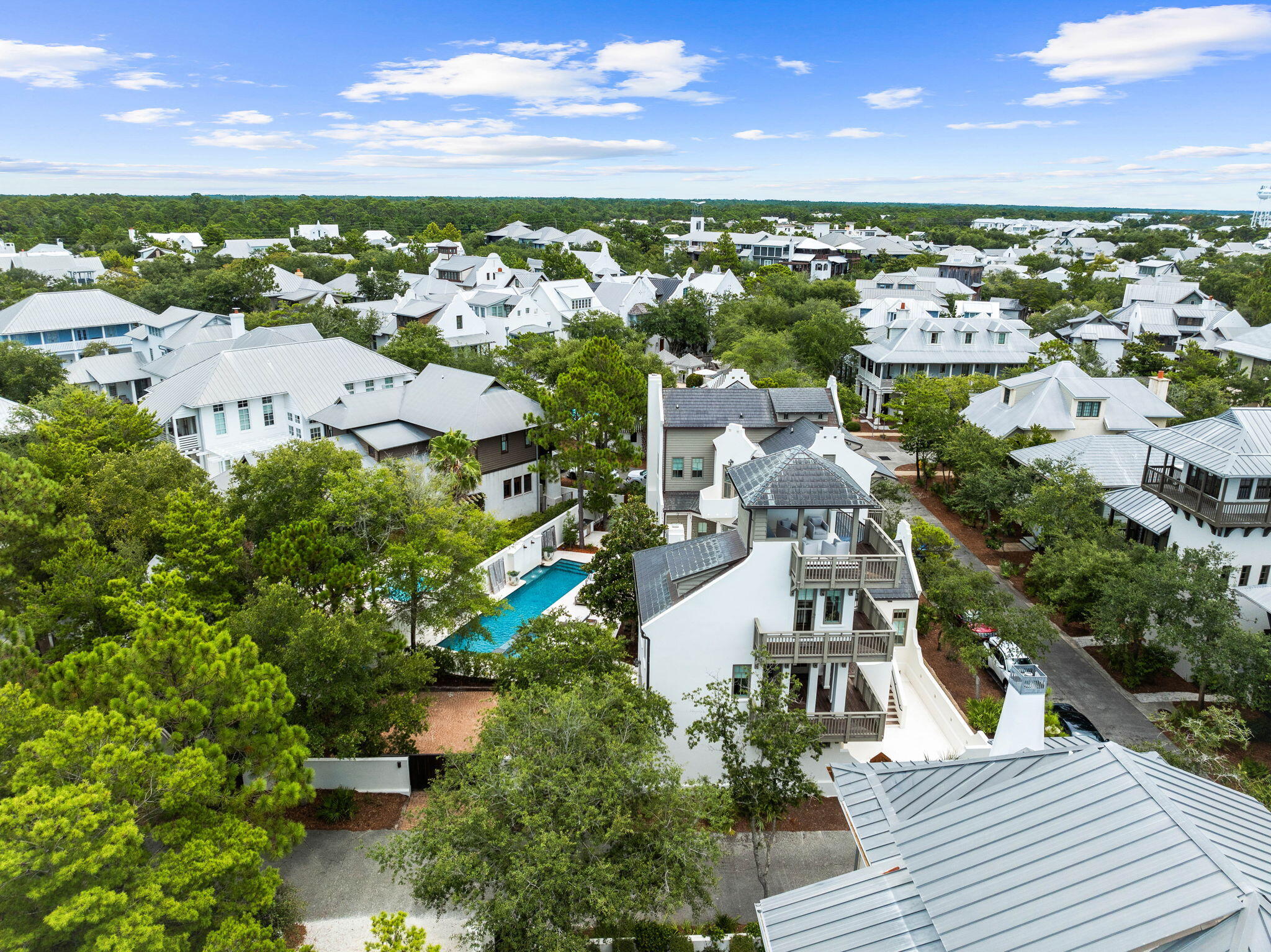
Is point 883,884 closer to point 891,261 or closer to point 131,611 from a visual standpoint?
point 131,611

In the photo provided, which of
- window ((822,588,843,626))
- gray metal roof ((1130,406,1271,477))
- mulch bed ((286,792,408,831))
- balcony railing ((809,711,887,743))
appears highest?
gray metal roof ((1130,406,1271,477))

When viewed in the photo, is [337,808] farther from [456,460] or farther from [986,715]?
[986,715]

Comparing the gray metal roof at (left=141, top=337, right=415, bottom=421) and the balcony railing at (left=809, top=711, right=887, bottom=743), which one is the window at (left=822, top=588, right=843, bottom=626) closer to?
the balcony railing at (left=809, top=711, right=887, bottom=743)

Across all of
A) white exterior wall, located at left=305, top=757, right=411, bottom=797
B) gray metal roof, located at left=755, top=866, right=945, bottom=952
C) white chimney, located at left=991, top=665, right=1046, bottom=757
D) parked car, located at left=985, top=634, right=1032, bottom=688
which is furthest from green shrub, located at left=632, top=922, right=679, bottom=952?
parked car, located at left=985, top=634, right=1032, bottom=688

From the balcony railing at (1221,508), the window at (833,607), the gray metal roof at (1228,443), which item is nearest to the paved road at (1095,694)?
the balcony railing at (1221,508)

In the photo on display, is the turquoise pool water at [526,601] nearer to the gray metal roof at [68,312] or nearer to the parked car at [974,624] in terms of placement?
the parked car at [974,624]
